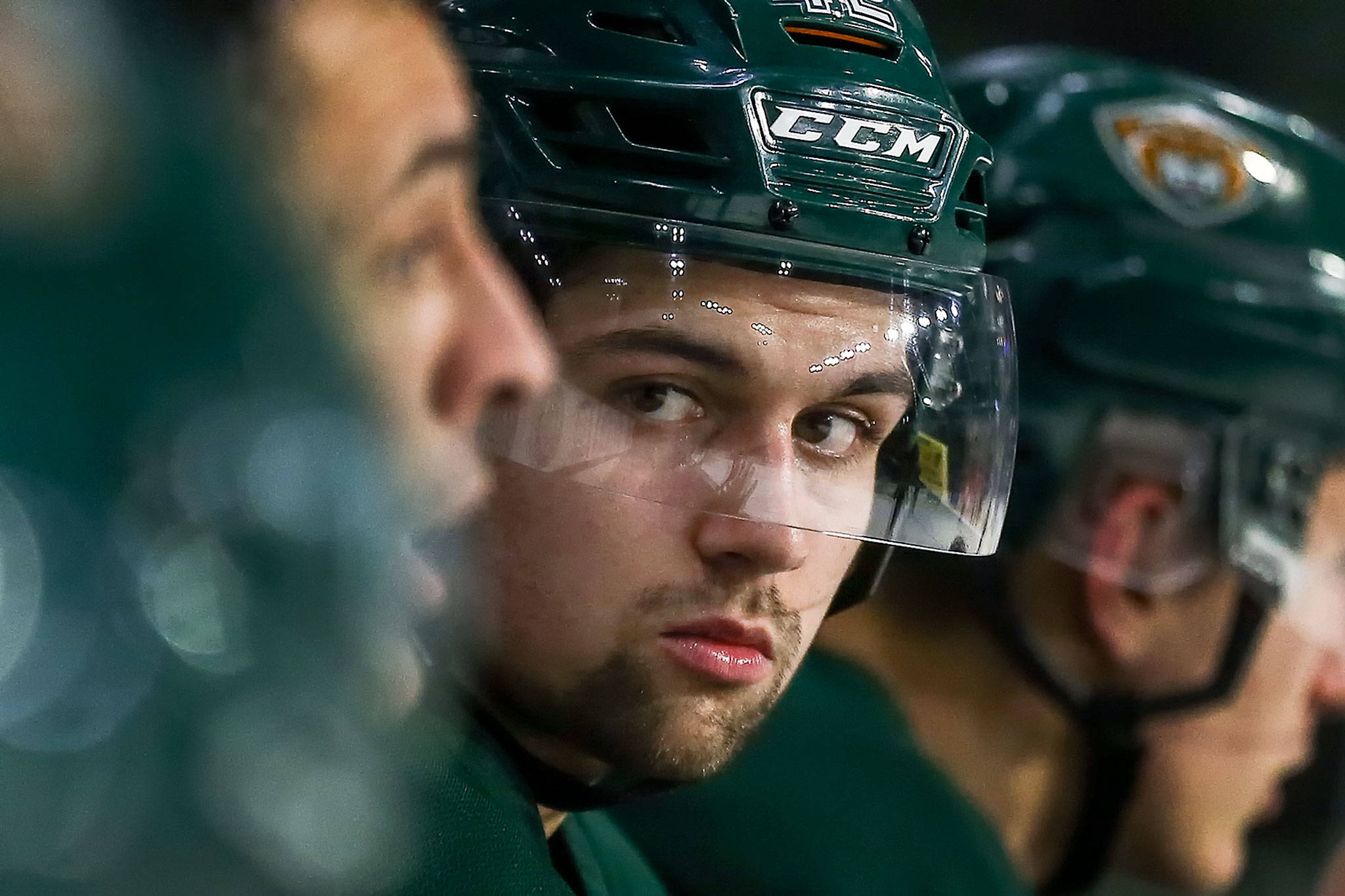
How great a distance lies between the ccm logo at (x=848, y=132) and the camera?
83 centimetres

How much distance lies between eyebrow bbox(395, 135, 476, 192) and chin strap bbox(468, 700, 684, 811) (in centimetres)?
33

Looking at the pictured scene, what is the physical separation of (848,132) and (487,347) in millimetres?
261

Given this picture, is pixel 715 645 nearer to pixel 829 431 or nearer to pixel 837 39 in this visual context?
pixel 829 431

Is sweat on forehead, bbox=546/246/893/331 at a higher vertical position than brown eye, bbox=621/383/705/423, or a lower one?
higher

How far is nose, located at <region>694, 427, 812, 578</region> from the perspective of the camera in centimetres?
83

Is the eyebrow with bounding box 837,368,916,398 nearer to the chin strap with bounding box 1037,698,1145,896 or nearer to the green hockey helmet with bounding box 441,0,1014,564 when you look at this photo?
the green hockey helmet with bounding box 441,0,1014,564

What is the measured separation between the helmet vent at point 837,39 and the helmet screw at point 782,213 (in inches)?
4.5

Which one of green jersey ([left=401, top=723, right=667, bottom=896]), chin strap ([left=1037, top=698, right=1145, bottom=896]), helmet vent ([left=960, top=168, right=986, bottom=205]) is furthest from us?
chin strap ([left=1037, top=698, right=1145, bottom=896])

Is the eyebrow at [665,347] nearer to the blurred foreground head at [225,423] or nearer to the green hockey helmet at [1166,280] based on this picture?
the blurred foreground head at [225,423]

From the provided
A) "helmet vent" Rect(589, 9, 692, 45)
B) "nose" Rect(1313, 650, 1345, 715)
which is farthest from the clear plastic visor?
"nose" Rect(1313, 650, 1345, 715)

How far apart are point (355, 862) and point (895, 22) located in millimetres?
633

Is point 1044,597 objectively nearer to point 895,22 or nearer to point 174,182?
point 895,22

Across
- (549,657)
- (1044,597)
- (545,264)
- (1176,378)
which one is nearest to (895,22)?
(545,264)

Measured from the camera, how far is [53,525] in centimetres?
63
